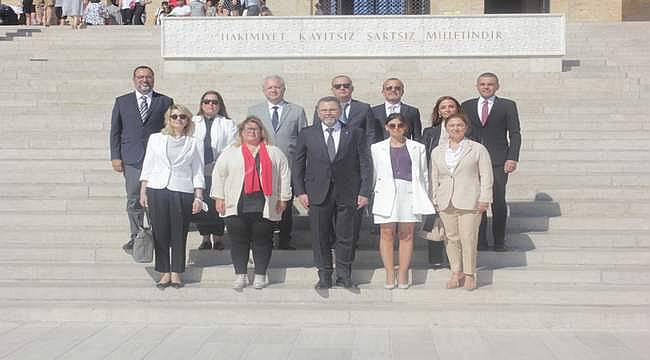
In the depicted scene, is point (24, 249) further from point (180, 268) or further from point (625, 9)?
point (625, 9)

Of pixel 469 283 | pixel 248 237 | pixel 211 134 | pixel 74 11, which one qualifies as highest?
pixel 74 11

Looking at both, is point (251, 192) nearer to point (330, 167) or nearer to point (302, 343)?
point (330, 167)

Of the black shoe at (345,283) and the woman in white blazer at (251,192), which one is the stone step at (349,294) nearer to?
the black shoe at (345,283)

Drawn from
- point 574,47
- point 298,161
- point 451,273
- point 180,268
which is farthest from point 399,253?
point 574,47

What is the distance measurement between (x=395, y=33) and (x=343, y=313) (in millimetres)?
9255

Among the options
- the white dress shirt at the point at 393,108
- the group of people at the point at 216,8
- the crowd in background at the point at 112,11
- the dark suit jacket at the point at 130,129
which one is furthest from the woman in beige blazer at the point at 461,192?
the crowd in background at the point at 112,11

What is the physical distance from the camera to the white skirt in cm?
708

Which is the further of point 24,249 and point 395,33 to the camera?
point 395,33

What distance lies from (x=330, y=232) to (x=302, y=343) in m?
1.30

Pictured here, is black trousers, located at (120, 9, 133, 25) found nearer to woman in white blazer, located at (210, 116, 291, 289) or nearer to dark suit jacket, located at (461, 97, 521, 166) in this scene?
woman in white blazer, located at (210, 116, 291, 289)

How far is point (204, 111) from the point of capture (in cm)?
780

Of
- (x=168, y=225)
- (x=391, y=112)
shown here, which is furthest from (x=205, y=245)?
(x=391, y=112)

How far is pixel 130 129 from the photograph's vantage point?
25.7 feet

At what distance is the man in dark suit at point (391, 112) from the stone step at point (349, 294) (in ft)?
5.01
